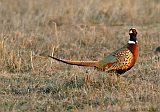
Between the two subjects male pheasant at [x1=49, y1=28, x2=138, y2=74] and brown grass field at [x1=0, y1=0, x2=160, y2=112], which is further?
male pheasant at [x1=49, y1=28, x2=138, y2=74]

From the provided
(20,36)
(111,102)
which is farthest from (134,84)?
(20,36)

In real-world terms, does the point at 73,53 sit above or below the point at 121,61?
above

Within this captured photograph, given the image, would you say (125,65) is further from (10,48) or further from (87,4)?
(87,4)

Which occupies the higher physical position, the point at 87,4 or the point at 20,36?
the point at 87,4

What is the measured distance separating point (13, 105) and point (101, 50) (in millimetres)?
4264

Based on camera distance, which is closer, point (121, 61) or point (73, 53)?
point (121, 61)

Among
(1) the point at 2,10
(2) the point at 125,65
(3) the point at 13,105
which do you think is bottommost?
(3) the point at 13,105

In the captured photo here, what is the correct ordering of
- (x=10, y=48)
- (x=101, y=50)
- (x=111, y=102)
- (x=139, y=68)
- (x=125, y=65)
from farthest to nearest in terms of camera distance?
(x=101, y=50), (x=10, y=48), (x=139, y=68), (x=125, y=65), (x=111, y=102)

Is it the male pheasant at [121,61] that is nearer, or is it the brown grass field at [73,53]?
the brown grass field at [73,53]

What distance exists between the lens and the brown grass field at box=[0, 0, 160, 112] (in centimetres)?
700

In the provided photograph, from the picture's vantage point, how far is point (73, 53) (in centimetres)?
1077

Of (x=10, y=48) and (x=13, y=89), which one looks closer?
(x=13, y=89)

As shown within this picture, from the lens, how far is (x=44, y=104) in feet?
22.8

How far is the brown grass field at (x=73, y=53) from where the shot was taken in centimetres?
700
